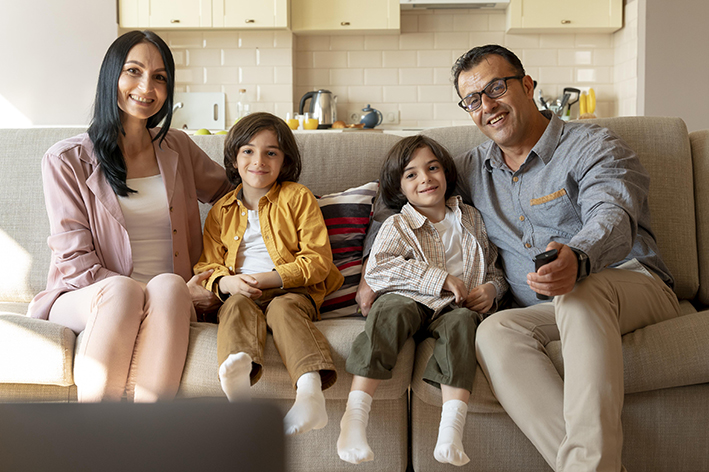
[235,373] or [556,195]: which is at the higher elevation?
[556,195]

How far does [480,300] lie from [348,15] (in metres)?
2.94

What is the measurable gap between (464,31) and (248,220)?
3.02 meters

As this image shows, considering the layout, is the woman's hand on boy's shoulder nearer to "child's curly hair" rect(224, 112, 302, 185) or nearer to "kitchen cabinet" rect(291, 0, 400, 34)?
"child's curly hair" rect(224, 112, 302, 185)

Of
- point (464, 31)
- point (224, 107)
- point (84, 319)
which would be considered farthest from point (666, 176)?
point (224, 107)

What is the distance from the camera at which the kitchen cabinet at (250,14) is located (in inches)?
153

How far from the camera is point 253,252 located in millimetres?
1749

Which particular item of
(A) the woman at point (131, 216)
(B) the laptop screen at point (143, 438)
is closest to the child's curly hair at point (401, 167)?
(A) the woman at point (131, 216)

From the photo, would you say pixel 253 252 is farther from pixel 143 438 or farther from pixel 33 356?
pixel 143 438

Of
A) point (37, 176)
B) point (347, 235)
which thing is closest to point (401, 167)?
point (347, 235)

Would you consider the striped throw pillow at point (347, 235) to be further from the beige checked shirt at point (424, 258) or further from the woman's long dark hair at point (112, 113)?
the woman's long dark hair at point (112, 113)

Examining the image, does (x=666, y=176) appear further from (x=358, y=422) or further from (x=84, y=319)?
(x=84, y=319)

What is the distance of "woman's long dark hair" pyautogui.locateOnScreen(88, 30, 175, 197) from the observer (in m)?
1.66

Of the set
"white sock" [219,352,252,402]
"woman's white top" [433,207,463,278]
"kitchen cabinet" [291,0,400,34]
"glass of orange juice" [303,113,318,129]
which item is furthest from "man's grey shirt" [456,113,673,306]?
"kitchen cabinet" [291,0,400,34]

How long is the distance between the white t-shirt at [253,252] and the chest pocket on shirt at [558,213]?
31.4 inches
